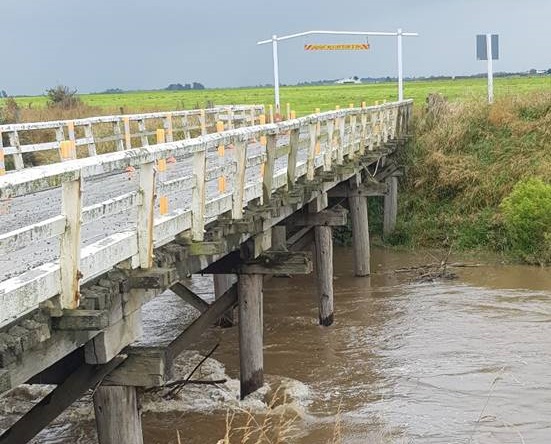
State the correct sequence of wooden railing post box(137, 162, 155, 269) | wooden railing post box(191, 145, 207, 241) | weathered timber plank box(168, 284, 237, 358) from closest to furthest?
1. wooden railing post box(137, 162, 155, 269)
2. wooden railing post box(191, 145, 207, 241)
3. weathered timber plank box(168, 284, 237, 358)

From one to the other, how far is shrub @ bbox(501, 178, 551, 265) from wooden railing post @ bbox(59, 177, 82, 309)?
1424 cm

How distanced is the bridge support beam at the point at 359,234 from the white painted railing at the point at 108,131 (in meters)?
3.21

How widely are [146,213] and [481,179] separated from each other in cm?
1654

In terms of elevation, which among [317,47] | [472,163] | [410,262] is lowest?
[410,262]

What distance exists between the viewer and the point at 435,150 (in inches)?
899

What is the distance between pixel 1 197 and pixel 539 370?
8.44 metres

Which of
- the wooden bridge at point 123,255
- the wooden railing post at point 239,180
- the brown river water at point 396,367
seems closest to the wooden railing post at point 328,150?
the wooden bridge at point 123,255

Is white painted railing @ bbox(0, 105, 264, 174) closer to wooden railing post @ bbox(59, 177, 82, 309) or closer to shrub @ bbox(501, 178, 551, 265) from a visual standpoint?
wooden railing post @ bbox(59, 177, 82, 309)

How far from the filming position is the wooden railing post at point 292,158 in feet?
34.6

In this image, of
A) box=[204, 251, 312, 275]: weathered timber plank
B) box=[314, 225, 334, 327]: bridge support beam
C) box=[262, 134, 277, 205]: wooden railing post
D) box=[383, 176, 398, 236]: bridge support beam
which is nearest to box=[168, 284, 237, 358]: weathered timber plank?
box=[204, 251, 312, 275]: weathered timber plank


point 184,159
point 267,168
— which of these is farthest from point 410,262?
point 267,168

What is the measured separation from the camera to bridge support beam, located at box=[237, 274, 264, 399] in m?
9.63

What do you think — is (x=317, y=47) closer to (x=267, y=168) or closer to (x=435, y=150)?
(x=435, y=150)

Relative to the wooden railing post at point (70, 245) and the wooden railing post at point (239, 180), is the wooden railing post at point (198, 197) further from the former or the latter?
the wooden railing post at point (70, 245)
